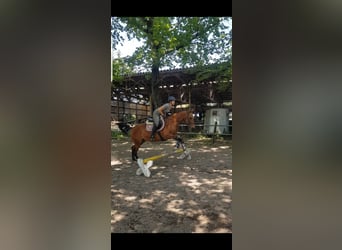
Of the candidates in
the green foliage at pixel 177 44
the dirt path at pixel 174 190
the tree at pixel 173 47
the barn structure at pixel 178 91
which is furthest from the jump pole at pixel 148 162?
the green foliage at pixel 177 44

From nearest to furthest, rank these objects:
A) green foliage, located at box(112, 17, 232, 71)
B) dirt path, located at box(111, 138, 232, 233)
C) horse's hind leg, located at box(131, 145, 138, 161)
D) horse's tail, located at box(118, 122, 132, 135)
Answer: dirt path, located at box(111, 138, 232, 233)
green foliage, located at box(112, 17, 232, 71)
horse's tail, located at box(118, 122, 132, 135)
horse's hind leg, located at box(131, 145, 138, 161)

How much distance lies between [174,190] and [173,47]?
1479 mm

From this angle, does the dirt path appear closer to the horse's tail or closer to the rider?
the horse's tail

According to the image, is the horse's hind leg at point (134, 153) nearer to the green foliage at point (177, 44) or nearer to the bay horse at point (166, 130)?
the bay horse at point (166, 130)

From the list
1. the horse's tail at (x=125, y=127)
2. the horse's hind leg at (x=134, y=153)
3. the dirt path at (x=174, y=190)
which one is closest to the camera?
the dirt path at (x=174, y=190)

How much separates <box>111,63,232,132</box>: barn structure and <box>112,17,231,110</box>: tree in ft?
0.21

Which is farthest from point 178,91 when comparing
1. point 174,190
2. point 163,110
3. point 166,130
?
point 174,190

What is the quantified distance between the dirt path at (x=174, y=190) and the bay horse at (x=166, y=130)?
0.22 feet

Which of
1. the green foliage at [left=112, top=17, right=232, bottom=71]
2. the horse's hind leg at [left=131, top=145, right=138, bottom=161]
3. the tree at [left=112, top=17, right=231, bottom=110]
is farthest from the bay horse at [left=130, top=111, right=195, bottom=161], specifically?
the green foliage at [left=112, top=17, right=232, bottom=71]

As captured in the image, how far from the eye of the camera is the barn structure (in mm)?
2314

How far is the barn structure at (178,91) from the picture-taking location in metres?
2.31

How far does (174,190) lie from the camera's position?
2.27 metres
